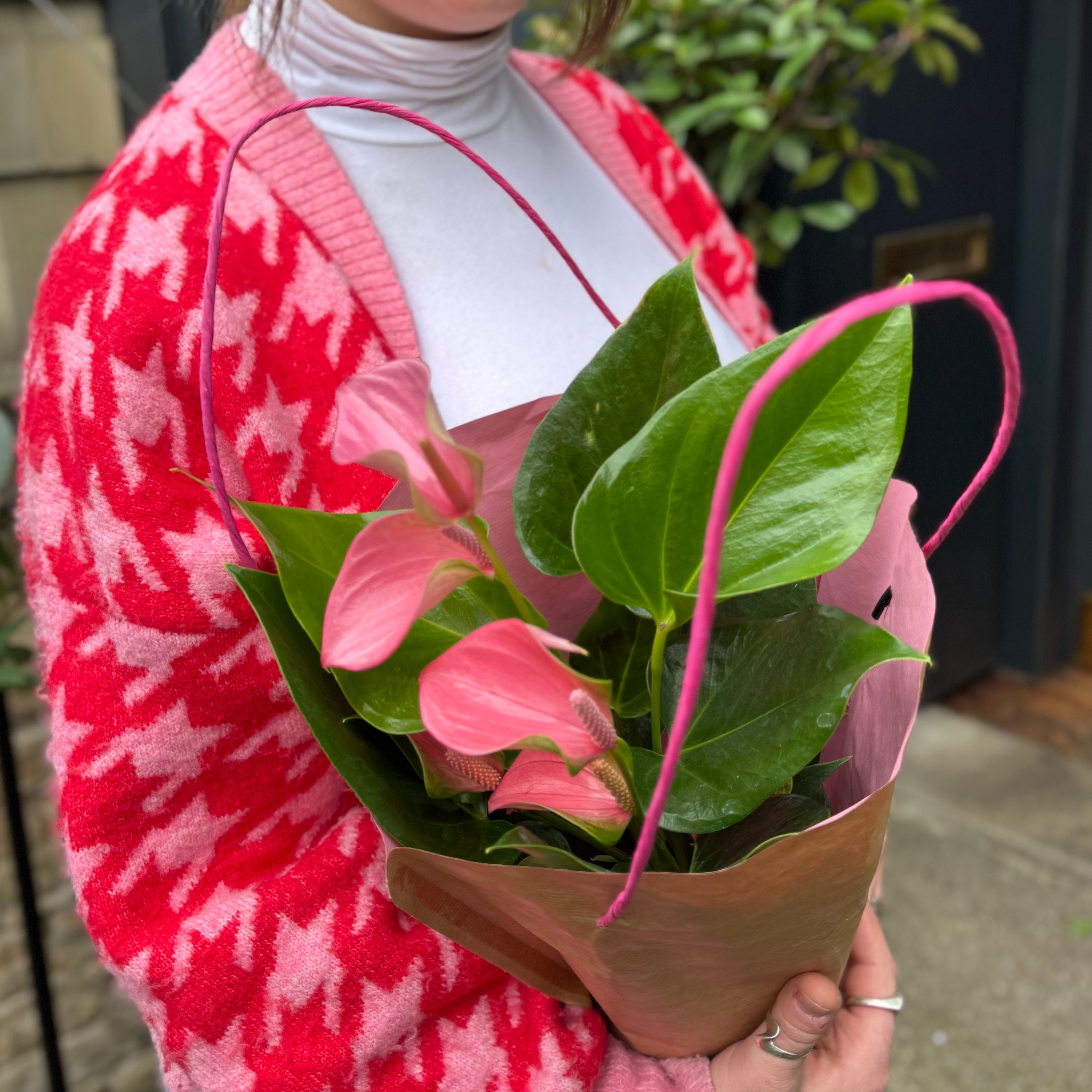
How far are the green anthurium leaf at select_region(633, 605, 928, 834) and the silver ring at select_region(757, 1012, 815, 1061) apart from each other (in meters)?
0.18

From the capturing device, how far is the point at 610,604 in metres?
0.46

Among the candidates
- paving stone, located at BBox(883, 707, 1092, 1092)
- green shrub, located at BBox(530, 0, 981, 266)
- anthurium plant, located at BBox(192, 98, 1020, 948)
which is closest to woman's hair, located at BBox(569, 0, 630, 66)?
Result: anthurium plant, located at BBox(192, 98, 1020, 948)

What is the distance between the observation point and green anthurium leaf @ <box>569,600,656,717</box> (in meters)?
0.45

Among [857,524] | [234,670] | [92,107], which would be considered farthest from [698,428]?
[92,107]

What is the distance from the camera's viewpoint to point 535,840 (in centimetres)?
45

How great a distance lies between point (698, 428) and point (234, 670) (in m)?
0.33

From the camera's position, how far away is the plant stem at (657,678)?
0.38m

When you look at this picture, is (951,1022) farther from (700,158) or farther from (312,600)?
(312,600)

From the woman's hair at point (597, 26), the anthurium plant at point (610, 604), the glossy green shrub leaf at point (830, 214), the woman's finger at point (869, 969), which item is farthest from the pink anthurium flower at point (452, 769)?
the glossy green shrub leaf at point (830, 214)

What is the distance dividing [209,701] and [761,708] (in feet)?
1.01

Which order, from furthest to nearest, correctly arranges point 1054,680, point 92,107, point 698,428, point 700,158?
point 1054,680 < point 700,158 < point 92,107 < point 698,428

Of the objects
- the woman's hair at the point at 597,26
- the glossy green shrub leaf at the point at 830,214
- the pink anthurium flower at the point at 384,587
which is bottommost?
the glossy green shrub leaf at the point at 830,214

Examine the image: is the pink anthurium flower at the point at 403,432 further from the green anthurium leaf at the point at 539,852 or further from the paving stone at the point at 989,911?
the paving stone at the point at 989,911

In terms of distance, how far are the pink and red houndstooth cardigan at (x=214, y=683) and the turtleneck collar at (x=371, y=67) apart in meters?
0.07
